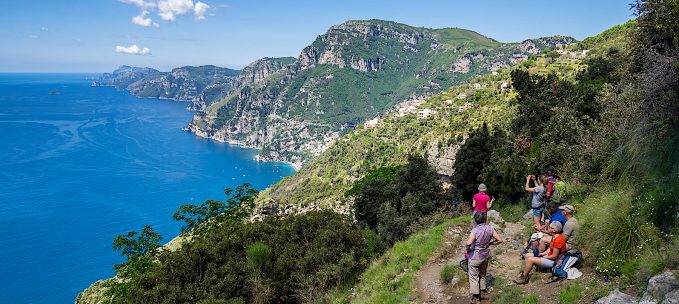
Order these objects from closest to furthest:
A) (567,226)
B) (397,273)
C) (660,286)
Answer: (660,286) → (567,226) → (397,273)

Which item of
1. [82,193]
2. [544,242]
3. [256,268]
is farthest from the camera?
[82,193]

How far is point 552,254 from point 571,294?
3.49ft

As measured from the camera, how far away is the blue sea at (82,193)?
71562mm

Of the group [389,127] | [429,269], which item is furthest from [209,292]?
[389,127]

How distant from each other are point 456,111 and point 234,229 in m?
63.6

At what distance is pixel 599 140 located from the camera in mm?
13164

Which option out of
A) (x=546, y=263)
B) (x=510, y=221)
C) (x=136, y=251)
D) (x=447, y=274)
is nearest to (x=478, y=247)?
(x=546, y=263)

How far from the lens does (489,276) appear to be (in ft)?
29.1

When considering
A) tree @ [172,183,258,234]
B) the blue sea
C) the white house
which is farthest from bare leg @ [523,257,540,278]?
the white house

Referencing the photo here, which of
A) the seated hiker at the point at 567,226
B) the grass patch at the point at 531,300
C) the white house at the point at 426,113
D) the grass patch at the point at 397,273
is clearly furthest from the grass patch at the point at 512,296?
the white house at the point at 426,113

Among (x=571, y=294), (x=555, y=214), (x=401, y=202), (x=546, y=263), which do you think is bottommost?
(x=401, y=202)

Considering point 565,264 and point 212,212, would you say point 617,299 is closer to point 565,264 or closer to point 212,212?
point 565,264

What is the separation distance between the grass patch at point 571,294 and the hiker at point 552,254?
733 millimetres

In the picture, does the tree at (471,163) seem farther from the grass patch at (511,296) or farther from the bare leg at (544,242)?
the grass patch at (511,296)
